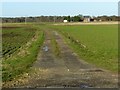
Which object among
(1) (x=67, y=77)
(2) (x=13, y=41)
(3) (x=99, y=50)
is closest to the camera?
(1) (x=67, y=77)

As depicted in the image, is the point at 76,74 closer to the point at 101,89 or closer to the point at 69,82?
the point at 69,82

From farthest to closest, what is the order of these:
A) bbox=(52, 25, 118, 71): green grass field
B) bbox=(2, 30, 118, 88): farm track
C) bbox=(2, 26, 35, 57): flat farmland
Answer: bbox=(2, 26, 35, 57): flat farmland
bbox=(52, 25, 118, 71): green grass field
bbox=(2, 30, 118, 88): farm track

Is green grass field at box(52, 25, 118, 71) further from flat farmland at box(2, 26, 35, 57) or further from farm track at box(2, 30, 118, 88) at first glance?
flat farmland at box(2, 26, 35, 57)

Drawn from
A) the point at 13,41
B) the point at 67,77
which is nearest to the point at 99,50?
the point at 67,77

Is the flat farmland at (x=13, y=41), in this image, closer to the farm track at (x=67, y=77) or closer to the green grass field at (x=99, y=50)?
the green grass field at (x=99, y=50)

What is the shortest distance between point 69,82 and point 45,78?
4.97 ft

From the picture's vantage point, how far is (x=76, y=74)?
15.4 meters

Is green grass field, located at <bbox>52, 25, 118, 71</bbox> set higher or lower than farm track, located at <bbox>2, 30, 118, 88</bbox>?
higher

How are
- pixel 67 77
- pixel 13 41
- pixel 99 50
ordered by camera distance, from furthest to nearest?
1. pixel 13 41
2. pixel 99 50
3. pixel 67 77

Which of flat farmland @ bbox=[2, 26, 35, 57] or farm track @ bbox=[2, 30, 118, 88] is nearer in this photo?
farm track @ bbox=[2, 30, 118, 88]

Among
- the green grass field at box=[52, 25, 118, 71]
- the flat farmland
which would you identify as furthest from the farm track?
the flat farmland

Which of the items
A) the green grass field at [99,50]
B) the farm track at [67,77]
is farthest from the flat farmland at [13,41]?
the farm track at [67,77]

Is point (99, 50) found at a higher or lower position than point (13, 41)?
higher

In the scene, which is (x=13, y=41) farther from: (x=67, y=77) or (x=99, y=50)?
(x=67, y=77)
